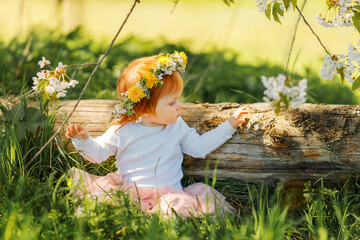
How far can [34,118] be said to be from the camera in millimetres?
2887

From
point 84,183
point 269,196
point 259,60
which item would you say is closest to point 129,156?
point 84,183

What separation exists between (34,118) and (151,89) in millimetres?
830

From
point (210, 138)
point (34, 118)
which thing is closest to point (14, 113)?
point (34, 118)

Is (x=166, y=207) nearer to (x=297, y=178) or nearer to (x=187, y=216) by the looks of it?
(x=187, y=216)

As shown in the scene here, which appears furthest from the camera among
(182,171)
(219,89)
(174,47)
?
(174,47)

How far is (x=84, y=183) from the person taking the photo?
2754 mm

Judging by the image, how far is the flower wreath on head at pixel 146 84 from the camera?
2.59 m

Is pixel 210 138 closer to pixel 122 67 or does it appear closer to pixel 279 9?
pixel 279 9

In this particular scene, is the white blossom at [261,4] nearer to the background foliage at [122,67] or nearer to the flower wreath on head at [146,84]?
the flower wreath on head at [146,84]

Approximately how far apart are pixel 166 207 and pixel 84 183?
0.57 meters

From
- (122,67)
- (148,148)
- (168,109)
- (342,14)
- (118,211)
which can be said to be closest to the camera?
(118,211)

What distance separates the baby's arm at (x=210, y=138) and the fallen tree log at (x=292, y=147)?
67mm

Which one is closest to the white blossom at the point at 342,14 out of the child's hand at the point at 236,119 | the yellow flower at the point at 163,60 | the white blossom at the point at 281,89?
the white blossom at the point at 281,89

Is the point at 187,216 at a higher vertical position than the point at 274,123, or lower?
lower
